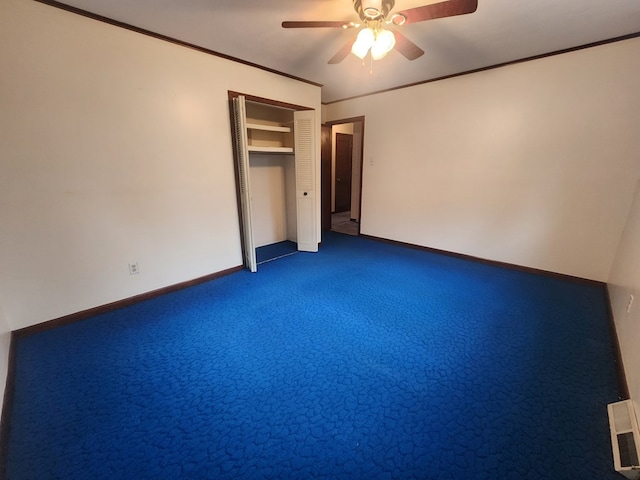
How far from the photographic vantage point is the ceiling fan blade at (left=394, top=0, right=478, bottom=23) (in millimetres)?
1489

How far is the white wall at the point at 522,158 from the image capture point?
2719 millimetres

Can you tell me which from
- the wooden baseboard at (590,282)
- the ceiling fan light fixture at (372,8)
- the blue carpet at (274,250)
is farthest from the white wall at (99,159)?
the wooden baseboard at (590,282)

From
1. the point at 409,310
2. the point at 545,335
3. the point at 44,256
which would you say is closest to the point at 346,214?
the point at 409,310

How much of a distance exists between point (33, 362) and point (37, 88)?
2105 millimetres

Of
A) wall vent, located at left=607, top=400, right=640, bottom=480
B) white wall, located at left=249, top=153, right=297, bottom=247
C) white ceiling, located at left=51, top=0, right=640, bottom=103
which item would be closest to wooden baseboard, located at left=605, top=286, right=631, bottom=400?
wall vent, located at left=607, top=400, right=640, bottom=480

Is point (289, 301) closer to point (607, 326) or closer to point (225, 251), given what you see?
point (225, 251)

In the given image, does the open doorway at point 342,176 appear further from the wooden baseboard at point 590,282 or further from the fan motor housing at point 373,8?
the fan motor housing at point 373,8

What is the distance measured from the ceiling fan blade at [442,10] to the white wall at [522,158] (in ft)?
7.42

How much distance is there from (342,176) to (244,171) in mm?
4270

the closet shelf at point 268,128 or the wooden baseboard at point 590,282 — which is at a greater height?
the closet shelf at point 268,128

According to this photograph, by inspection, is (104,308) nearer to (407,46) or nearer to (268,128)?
(268,128)

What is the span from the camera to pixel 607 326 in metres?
2.29

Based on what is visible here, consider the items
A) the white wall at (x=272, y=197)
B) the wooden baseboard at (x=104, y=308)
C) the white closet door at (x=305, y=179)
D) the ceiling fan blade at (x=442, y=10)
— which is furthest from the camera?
the white wall at (x=272, y=197)

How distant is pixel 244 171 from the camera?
3207mm
